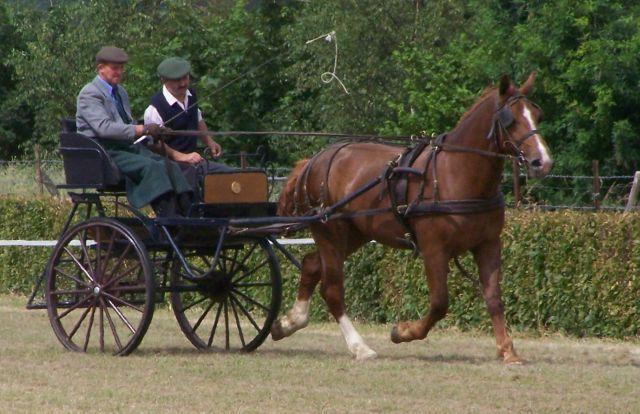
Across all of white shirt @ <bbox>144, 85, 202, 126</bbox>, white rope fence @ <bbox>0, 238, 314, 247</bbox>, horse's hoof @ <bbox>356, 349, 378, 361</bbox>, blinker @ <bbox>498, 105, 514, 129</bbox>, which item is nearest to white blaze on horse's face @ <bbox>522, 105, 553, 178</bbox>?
blinker @ <bbox>498, 105, 514, 129</bbox>

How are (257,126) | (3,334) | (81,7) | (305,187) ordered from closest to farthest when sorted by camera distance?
(305,187)
(3,334)
(257,126)
(81,7)

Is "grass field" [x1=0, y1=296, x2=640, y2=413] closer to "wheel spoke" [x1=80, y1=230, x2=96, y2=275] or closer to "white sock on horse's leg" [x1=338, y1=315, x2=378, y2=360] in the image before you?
"white sock on horse's leg" [x1=338, y1=315, x2=378, y2=360]

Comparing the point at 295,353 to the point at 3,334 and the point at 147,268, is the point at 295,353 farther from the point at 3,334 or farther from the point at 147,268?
the point at 3,334

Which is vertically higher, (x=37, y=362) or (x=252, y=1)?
(x=252, y=1)

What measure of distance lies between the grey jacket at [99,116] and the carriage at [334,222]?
17cm

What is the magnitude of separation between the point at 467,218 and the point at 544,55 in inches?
492

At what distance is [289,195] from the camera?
1159 centimetres

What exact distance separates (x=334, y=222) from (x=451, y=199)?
1.23 meters

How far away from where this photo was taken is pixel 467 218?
1000 cm

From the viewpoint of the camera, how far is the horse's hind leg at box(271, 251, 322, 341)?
37.0ft

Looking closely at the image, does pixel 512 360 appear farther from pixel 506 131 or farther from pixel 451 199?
pixel 506 131

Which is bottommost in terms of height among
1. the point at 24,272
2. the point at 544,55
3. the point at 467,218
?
the point at 24,272

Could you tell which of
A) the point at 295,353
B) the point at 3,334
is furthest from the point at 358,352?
the point at 3,334

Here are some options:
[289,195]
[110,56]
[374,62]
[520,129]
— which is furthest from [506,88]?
[374,62]
